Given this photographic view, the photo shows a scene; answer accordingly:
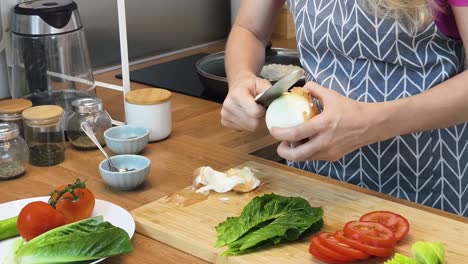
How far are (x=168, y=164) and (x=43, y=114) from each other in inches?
10.3

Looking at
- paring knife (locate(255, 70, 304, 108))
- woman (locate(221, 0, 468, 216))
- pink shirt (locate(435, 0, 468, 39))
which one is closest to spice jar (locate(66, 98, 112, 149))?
woman (locate(221, 0, 468, 216))

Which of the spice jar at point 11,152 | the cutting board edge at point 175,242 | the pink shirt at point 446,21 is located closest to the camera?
the cutting board edge at point 175,242

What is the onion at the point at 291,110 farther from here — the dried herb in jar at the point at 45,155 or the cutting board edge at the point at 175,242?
the dried herb in jar at the point at 45,155

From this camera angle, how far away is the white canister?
1.56 meters

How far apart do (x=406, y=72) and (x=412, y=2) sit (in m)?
0.14

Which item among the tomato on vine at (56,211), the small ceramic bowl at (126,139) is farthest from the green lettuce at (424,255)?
the small ceramic bowl at (126,139)

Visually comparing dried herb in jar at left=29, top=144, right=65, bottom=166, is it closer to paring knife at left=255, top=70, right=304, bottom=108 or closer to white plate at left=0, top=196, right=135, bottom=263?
white plate at left=0, top=196, right=135, bottom=263

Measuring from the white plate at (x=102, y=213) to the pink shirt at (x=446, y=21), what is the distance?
61cm

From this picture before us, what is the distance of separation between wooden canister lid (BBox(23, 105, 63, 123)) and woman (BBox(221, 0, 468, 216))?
13.7 inches

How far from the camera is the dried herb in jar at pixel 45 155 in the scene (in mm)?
1476

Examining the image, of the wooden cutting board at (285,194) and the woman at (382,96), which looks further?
the woman at (382,96)

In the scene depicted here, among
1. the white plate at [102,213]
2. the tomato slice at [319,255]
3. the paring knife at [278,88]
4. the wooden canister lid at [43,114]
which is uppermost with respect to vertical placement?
the paring knife at [278,88]

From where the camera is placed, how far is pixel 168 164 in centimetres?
147

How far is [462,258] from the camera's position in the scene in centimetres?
107
